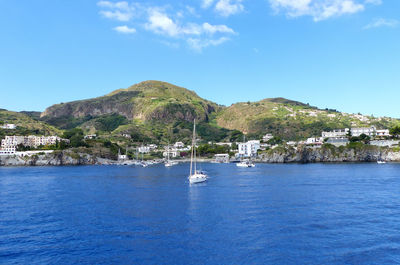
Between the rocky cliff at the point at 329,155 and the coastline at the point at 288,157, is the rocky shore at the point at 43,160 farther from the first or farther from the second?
the rocky cliff at the point at 329,155

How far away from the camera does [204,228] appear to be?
106 feet

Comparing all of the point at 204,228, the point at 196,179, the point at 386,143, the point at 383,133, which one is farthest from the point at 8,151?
the point at 383,133

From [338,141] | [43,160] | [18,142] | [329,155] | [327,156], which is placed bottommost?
[43,160]

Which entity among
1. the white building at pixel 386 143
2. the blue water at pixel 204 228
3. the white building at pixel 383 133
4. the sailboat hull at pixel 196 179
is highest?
the white building at pixel 383 133

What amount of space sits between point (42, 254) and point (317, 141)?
189 meters

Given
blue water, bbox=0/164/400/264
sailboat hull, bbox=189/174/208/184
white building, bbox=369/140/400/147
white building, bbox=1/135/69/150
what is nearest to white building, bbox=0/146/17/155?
white building, bbox=1/135/69/150

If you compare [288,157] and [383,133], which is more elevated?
[383,133]

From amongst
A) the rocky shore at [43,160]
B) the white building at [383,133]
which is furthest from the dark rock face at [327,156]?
the rocky shore at [43,160]

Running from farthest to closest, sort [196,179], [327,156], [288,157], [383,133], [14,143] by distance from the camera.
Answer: [383,133], [14,143], [288,157], [327,156], [196,179]

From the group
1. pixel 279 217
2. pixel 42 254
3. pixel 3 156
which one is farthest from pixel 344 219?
pixel 3 156

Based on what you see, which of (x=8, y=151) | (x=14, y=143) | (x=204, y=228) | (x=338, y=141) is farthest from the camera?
(x=14, y=143)

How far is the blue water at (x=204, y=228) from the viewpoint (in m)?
24.7

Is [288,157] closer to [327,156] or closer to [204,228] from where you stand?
[327,156]

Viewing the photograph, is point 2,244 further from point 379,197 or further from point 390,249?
point 379,197
